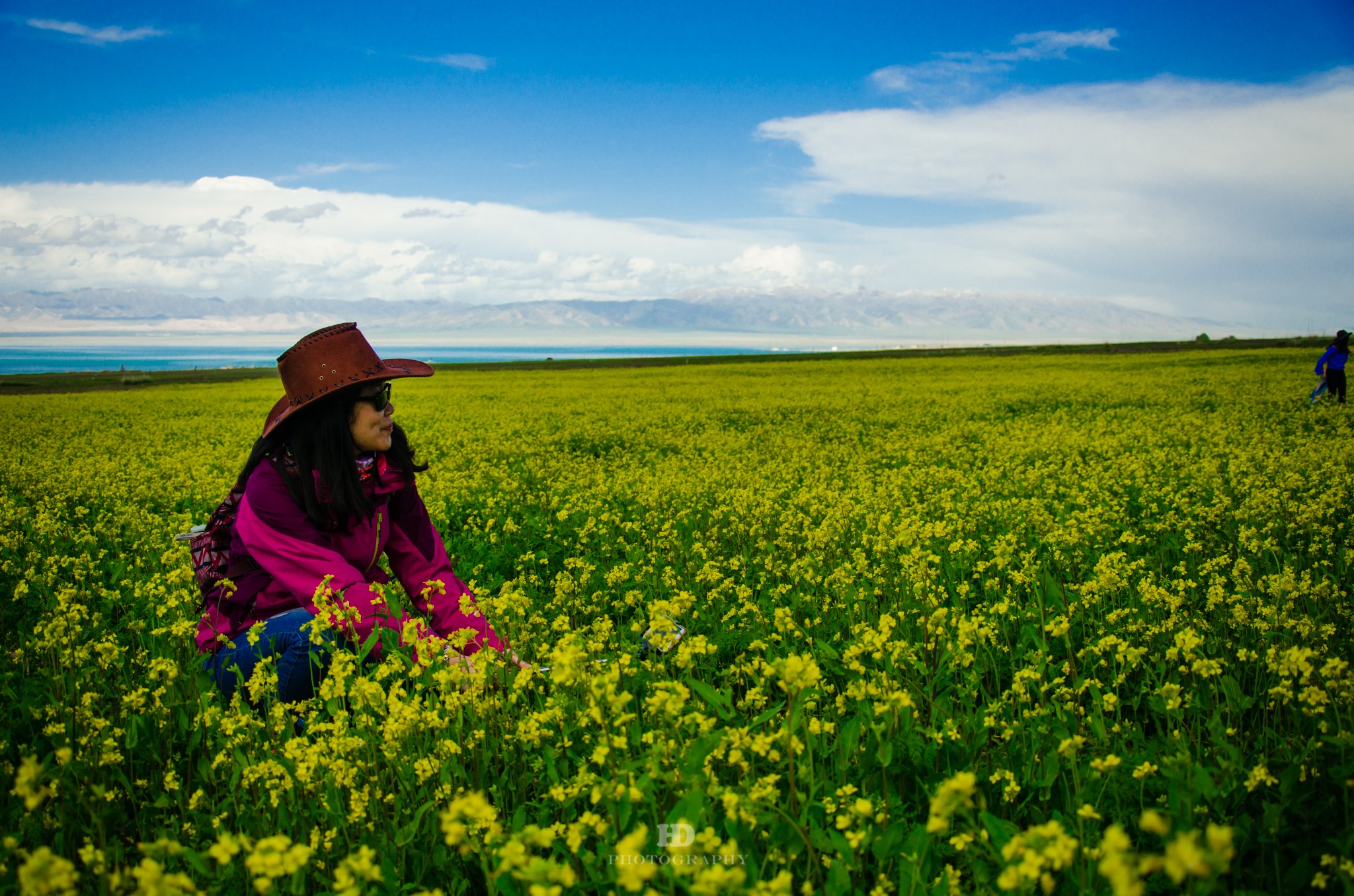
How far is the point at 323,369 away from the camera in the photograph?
4.15m

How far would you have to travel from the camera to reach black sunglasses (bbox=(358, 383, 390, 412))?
14.0ft

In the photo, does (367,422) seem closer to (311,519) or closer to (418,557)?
(311,519)

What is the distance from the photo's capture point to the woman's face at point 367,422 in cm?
425

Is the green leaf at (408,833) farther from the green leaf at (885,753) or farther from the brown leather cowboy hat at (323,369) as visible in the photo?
the brown leather cowboy hat at (323,369)

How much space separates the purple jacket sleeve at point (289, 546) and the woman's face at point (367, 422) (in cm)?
46

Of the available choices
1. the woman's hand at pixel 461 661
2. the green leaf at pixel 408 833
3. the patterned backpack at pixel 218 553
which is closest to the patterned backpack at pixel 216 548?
the patterned backpack at pixel 218 553

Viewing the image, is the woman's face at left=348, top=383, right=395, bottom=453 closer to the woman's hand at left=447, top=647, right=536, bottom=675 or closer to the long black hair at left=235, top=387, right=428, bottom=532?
the long black hair at left=235, top=387, right=428, bottom=532

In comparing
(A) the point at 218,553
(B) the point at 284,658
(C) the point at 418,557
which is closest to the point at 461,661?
(B) the point at 284,658

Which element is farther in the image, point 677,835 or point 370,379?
point 370,379

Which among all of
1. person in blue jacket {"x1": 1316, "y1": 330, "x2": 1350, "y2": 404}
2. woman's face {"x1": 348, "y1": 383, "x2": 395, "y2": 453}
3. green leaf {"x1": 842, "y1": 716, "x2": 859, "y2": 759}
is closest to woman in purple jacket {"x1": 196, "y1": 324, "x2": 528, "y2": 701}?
woman's face {"x1": 348, "y1": 383, "x2": 395, "y2": 453}

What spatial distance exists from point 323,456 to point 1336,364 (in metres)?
22.3

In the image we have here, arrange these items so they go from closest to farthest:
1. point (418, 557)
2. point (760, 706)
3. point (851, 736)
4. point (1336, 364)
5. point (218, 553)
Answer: point (851, 736) < point (760, 706) < point (218, 553) < point (418, 557) < point (1336, 364)

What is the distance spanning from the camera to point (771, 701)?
152 inches

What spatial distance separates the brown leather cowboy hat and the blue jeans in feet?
3.60
